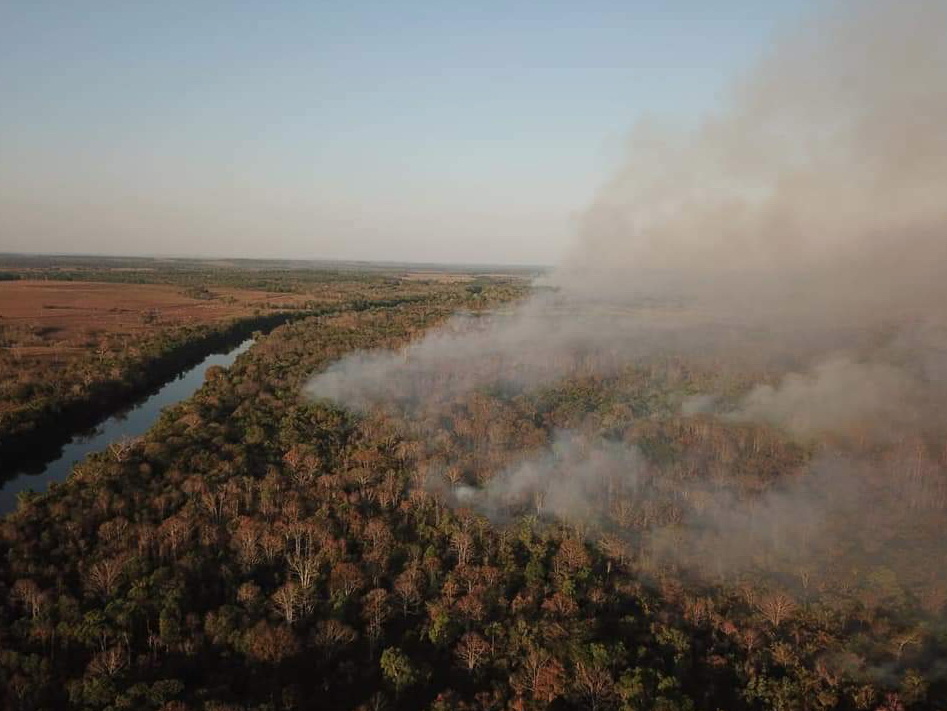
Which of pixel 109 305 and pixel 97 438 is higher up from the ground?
pixel 109 305

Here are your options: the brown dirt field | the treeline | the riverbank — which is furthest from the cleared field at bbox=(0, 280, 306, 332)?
the treeline

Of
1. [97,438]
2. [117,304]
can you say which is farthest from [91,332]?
[97,438]

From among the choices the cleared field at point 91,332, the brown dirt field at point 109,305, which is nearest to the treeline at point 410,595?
the cleared field at point 91,332

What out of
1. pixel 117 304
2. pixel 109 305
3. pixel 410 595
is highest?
pixel 117 304

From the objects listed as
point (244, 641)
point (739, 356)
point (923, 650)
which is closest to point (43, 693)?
point (244, 641)

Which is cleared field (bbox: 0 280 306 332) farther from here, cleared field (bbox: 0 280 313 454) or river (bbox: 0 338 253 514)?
river (bbox: 0 338 253 514)

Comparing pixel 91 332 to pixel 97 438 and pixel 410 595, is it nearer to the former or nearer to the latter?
pixel 97 438

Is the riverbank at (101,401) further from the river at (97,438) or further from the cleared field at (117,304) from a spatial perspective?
the cleared field at (117,304)
